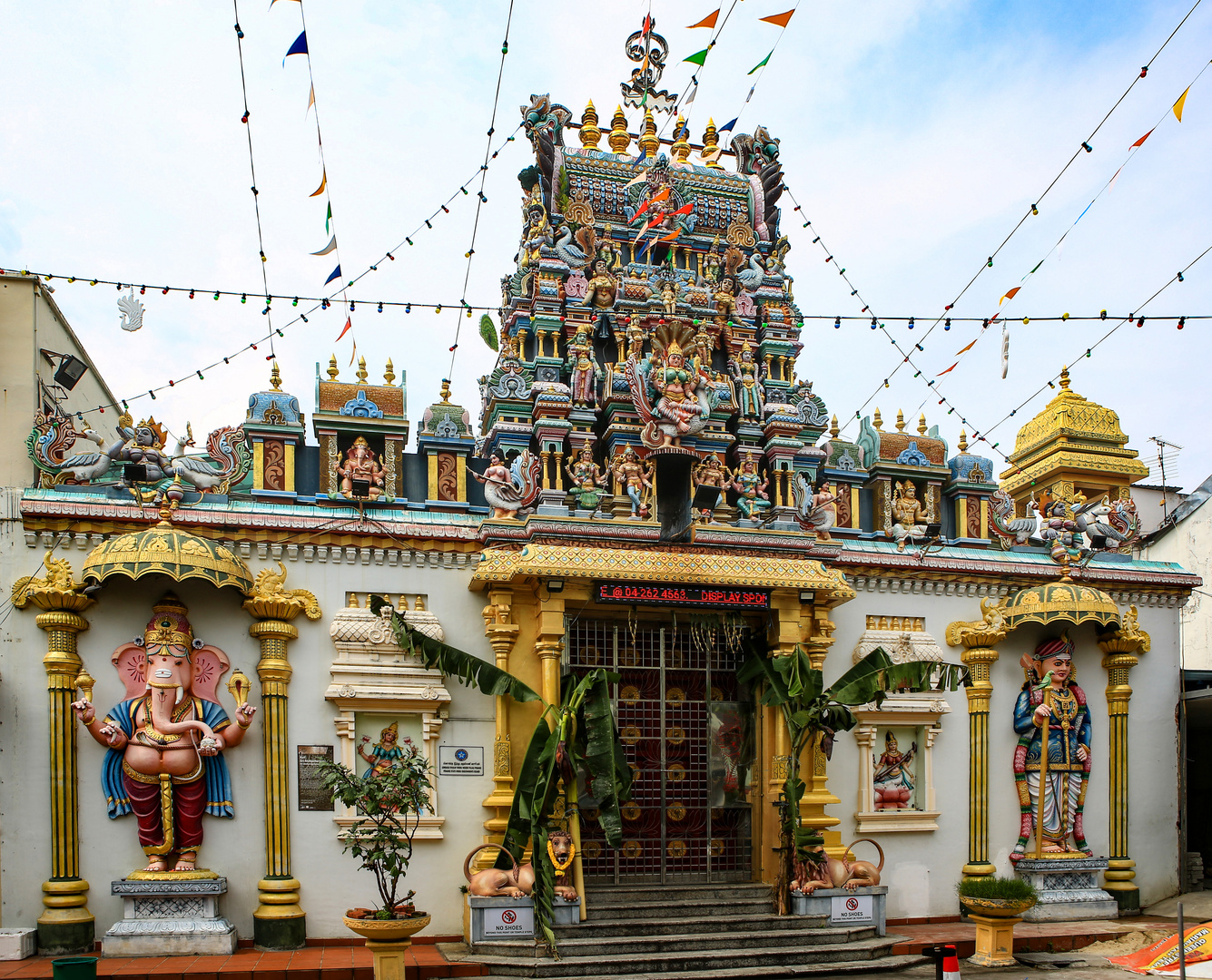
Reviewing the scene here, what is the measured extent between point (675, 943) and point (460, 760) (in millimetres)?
3156

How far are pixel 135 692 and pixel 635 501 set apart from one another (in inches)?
239

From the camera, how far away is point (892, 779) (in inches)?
572

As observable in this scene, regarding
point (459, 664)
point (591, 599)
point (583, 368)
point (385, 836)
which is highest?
point (583, 368)

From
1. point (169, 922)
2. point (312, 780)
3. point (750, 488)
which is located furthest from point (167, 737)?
point (750, 488)

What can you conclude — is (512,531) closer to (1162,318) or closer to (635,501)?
(635,501)

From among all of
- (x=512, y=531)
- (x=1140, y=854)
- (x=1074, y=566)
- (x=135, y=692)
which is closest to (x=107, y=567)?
(x=135, y=692)

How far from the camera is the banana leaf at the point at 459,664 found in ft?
41.4

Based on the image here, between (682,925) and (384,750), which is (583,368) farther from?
(682,925)

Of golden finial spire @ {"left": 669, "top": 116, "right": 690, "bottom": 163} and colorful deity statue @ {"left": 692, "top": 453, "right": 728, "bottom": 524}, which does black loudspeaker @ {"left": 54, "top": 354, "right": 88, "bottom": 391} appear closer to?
colorful deity statue @ {"left": 692, "top": 453, "right": 728, "bottom": 524}

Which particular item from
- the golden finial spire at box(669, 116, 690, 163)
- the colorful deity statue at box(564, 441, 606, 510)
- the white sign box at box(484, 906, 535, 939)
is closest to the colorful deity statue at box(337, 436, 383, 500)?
the colorful deity statue at box(564, 441, 606, 510)

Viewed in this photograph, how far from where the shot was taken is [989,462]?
1611cm

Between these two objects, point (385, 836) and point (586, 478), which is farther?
point (586, 478)

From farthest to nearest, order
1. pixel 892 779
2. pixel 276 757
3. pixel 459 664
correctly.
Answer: pixel 892 779 → pixel 459 664 → pixel 276 757

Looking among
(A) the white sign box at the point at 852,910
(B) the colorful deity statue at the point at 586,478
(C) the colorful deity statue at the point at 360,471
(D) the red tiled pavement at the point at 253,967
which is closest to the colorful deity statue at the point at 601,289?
(B) the colorful deity statue at the point at 586,478
